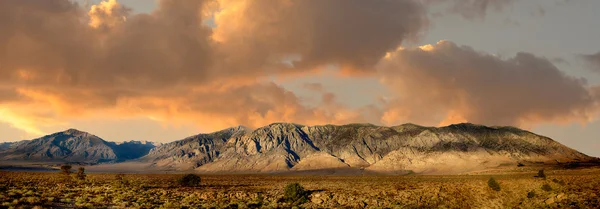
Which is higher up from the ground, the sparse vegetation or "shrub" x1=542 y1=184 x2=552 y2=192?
"shrub" x1=542 y1=184 x2=552 y2=192

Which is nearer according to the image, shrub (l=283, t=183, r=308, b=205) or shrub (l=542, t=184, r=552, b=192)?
shrub (l=283, t=183, r=308, b=205)

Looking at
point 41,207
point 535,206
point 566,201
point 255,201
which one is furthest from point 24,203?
point 566,201

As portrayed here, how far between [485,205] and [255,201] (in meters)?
22.4

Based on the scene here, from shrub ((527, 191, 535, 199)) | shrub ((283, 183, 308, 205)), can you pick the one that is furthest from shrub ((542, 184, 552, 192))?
shrub ((283, 183, 308, 205))

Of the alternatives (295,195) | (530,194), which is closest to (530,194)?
(530,194)

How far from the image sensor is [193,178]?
83938mm

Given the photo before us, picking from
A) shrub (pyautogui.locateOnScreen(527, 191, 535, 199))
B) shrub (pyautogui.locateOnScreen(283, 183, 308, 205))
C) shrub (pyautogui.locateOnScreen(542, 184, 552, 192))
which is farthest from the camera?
shrub (pyautogui.locateOnScreen(542, 184, 552, 192))

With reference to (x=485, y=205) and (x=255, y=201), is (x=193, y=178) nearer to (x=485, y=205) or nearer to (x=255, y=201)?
(x=255, y=201)

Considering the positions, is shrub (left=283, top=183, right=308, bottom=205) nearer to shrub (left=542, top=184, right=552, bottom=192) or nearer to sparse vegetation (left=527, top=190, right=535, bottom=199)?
sparse vegetation (left=527, top=190, right=535, bottom=199)

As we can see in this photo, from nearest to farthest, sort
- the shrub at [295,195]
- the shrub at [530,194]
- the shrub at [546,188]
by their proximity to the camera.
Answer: the shrub at [530,194] → the shrub at [295,195] → the shrub at [546,188]

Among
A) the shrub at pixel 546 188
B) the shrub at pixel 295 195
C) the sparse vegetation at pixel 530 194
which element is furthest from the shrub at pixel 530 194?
the shrub at pixel 295 195

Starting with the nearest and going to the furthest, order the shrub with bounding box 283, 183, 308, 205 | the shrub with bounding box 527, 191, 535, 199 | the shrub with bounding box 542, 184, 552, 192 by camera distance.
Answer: the shrub with bounding box 527, 191, 535, 199 → the shrub with bounding box 283, 183, 308, 205 → the shrub with bounding box 542, 184, 552, 192

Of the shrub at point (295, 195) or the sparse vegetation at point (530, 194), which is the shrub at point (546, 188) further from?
the shrub at point (295, 195)

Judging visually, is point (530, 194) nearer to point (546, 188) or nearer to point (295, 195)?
point (546, 188)
